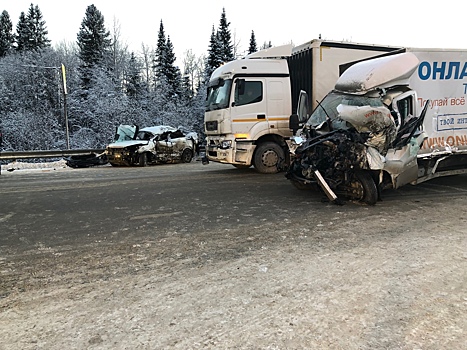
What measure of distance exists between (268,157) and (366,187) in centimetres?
453

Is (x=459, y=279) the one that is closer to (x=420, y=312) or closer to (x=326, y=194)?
(x=420, y=312)

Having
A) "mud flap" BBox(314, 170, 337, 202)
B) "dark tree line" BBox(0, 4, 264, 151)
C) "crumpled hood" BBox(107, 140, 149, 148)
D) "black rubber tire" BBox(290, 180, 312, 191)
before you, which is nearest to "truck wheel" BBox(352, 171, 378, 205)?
"mud flap" BBox(314, 170, 337, 202)

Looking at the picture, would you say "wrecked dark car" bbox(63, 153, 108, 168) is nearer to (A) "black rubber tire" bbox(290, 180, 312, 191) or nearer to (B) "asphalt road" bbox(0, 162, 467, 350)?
(B) "asphalt road" bbox(0, 162, 467, 350)

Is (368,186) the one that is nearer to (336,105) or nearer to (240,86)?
(336,105)

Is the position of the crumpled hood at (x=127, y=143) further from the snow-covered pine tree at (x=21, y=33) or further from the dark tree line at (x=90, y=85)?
the snow-covered pine tree at (x=21, y=33)

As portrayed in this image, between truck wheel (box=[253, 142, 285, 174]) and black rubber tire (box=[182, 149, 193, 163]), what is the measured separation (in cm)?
693

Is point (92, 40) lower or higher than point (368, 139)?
higher

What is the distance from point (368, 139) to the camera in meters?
6.26

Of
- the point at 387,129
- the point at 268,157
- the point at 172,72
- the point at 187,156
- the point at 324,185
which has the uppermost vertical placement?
the point at 172,72

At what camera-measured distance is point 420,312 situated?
300cm

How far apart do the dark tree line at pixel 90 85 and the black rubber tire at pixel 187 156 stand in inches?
680

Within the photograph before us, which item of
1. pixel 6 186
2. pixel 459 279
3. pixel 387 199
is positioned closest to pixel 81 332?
pixel 459 279

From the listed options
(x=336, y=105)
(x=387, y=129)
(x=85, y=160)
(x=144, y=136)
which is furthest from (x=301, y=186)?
(x=85, y=160)

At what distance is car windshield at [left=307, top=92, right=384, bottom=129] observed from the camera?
6734mm
